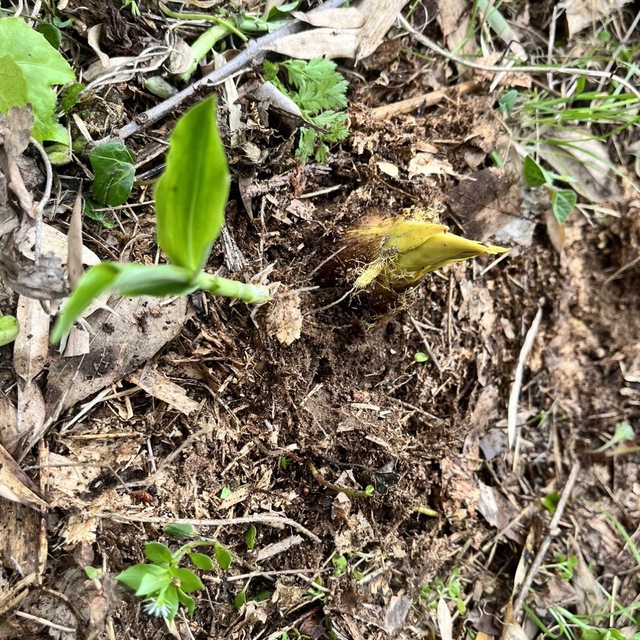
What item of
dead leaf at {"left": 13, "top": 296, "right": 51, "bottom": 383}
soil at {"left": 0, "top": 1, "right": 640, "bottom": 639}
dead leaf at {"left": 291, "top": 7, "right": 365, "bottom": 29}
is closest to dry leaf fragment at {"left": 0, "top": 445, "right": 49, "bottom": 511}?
soil at {"left": 0, "top": 1, "right": 640, "bottom": 639}

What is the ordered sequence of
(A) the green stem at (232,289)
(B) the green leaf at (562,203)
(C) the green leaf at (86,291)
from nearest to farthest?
(C) the green leaf at (86,291), (A) the green stem at (232,289), (B) the green leaf at (562,203)

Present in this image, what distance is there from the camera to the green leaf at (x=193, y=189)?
734mm

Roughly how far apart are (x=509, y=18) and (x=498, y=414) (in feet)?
4.18

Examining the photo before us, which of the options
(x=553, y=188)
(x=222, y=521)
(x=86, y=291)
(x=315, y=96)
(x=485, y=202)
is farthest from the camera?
(x=553, y=188)

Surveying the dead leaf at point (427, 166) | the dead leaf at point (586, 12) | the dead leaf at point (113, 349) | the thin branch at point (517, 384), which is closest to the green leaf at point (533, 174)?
the dead leaf at point (427, 166)

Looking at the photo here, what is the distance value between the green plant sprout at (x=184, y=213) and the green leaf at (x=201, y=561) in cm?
63

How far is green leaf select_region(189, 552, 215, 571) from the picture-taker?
1.14 meters

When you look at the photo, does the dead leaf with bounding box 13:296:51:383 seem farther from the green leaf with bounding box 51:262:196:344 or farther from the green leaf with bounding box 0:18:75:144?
the green leaf with bounding box 51:262:196:344

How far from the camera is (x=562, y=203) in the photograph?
1.71 meters

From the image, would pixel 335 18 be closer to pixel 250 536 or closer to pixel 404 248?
pixel 404 248

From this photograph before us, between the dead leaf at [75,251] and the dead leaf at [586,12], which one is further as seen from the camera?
the dead leaf at [586,12]

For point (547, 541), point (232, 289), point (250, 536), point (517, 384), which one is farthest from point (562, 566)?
point (232, 289)

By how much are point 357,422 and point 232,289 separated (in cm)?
55

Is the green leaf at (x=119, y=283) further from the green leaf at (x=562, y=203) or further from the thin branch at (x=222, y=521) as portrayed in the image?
the green leaf at (x=562, y=203)
